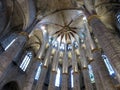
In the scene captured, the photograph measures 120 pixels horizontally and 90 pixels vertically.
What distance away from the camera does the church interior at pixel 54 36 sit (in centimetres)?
1218

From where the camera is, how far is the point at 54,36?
62.3 ft

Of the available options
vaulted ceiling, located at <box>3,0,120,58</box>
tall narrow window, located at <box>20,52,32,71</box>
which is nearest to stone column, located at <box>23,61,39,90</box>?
tall narrow window, located at <box>20,52,32,71</box>

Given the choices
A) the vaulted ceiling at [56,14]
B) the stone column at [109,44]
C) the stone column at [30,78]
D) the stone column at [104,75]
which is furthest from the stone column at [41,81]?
the stone column at [109,44]

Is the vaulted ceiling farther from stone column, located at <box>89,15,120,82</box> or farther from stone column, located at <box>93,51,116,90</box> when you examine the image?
stone column, located at <box>93,51,116,90</box>

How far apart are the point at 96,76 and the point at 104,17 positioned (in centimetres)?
689

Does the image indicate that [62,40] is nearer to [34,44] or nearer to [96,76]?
[34,44]

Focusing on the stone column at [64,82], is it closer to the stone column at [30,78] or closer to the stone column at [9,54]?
the stone column at [30,78]

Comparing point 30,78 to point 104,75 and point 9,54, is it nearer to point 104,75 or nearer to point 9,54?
point 9,54

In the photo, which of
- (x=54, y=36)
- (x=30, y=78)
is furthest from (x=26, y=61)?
(x=30, y=78)

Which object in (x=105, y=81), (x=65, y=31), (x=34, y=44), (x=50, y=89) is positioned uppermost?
(x=65, y=31)

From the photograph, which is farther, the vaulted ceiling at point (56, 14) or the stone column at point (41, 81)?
the vaulted ceiling at point (56, 14)

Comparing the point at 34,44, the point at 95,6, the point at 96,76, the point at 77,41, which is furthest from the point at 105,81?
the point at 34,44

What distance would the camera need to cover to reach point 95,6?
14.1 m

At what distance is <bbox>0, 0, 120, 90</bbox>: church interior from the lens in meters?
12.2
